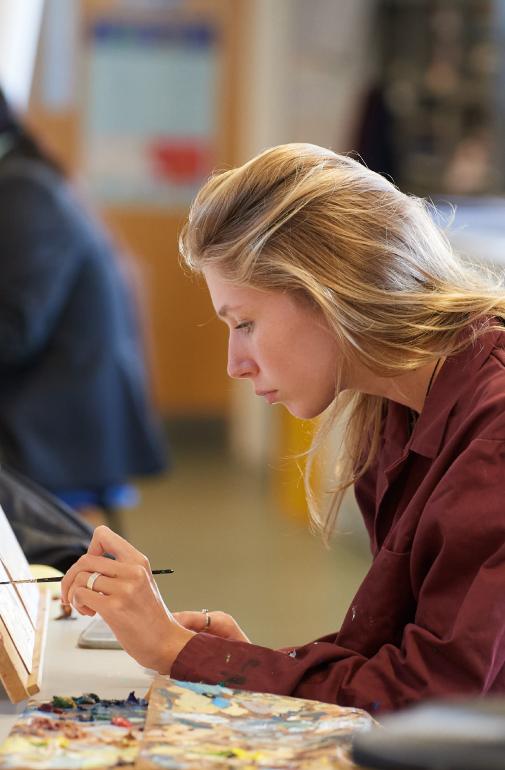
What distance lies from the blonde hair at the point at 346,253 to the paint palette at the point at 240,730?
14.0 inches

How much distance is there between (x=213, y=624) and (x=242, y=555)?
2898 mm

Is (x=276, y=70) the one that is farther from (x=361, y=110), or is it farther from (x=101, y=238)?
(x=101, y=238)

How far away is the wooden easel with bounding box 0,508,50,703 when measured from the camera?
1.19m

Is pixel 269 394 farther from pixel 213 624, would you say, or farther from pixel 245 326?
pixel 213 624

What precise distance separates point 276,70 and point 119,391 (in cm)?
262

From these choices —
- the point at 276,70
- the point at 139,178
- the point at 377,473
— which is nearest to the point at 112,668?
the point at 377,473

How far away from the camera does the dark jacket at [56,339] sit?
3.07 meters

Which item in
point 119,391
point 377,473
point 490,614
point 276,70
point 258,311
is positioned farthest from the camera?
point 276,70

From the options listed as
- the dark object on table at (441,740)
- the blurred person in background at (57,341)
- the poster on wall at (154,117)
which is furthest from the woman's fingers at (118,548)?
the poster on wall at (154,117)

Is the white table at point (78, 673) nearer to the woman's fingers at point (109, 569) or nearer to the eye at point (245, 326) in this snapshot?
the woman's fingers at point (109, 569)

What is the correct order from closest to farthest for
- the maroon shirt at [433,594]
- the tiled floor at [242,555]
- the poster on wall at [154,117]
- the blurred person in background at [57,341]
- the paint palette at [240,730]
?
the paint palette at [240,730], the maroon shirt at [433,594], the blurred person in background at [57,341], the tiled floor at [242,555], the poster on wall at [154,117]

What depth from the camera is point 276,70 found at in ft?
17.9

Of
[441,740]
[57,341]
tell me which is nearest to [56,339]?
[57,341]

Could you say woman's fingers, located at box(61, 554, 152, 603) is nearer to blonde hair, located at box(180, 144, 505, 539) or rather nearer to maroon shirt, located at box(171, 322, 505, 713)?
maroon shirt, located at box(171, 322, 505, 713)
